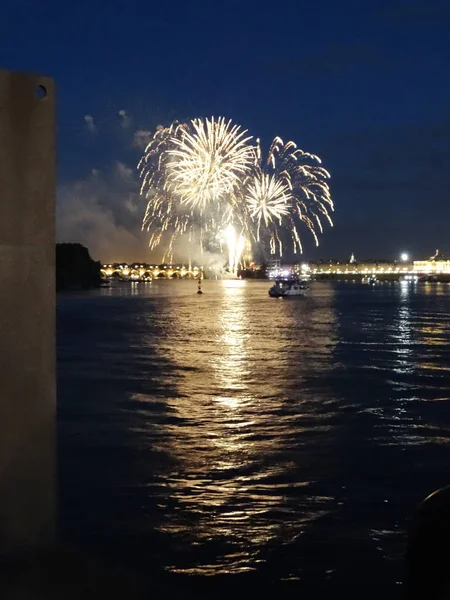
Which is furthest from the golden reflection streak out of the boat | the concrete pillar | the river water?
the boat

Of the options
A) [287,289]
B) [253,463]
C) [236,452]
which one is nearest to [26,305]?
[253,463]

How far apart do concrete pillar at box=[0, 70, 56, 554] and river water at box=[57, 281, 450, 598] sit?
333 cm

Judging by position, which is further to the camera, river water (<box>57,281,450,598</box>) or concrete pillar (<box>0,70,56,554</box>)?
river water (<box>57,281,450,598</box>)

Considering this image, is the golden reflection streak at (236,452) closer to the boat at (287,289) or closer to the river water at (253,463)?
the river water at (253,463)

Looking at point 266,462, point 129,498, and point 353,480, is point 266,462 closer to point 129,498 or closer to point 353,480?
point 353,480

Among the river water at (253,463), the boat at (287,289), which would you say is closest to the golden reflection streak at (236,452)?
the river water at (253,463)

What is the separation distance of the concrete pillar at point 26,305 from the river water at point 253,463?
3332 millimetres

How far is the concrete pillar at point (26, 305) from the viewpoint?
3920mm

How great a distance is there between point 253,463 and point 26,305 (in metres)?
7.82

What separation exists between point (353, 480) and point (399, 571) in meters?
3.12

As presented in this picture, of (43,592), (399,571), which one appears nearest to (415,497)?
(399,571)

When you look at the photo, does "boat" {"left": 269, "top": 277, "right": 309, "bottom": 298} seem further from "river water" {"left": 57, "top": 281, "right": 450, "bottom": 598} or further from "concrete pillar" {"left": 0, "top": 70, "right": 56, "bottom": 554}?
"concrete pillar" {"left": 0, "top": 70, "right": 56, "bottom": 554}

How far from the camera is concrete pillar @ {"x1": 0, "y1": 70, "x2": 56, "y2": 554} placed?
3920 mm

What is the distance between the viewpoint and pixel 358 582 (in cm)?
716
